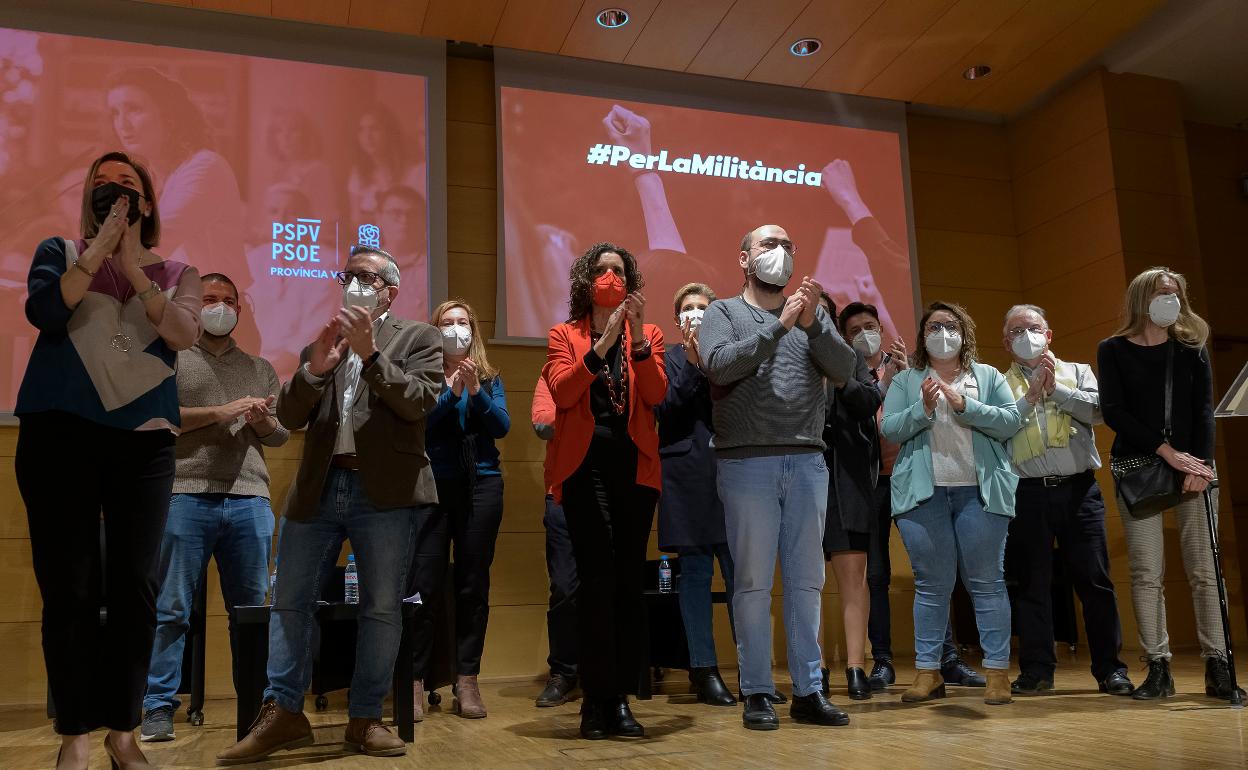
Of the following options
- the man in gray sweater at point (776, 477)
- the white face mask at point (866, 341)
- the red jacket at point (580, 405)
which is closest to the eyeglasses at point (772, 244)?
the man in gray sweater at point (776, 477)

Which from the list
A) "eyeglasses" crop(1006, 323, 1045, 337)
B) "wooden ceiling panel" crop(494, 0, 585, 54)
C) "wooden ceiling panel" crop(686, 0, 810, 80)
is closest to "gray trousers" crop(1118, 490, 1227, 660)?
"eyeglasses" crop(1006, 323, 1045, 337)

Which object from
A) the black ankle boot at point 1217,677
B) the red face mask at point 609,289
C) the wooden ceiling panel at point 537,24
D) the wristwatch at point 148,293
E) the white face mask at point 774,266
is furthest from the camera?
the wooden ceiling panel at point 537,24

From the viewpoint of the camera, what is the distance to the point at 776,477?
277 cm

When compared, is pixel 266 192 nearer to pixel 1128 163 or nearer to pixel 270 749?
pixel 270 749

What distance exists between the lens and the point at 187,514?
326 cm

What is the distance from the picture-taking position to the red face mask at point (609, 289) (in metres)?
2.70

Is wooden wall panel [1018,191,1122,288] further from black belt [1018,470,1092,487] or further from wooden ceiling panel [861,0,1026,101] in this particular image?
black belt [1018,470,1092,487]

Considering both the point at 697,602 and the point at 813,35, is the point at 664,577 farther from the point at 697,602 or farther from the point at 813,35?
the point at 813,35

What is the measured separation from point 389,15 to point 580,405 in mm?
3073

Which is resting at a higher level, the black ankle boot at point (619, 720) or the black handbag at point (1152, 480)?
the black handbag at point (1152, 480)

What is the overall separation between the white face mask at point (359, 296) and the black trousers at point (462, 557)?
109 centimetres

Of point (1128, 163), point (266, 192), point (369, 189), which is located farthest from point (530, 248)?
point (1128, 163)

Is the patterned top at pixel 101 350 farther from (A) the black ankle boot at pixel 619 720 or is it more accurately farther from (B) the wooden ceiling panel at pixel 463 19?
(B) the wooden ceiling panel at pixel 463 19

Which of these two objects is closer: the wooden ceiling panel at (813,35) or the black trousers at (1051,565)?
the black trousers at (1051,565)
